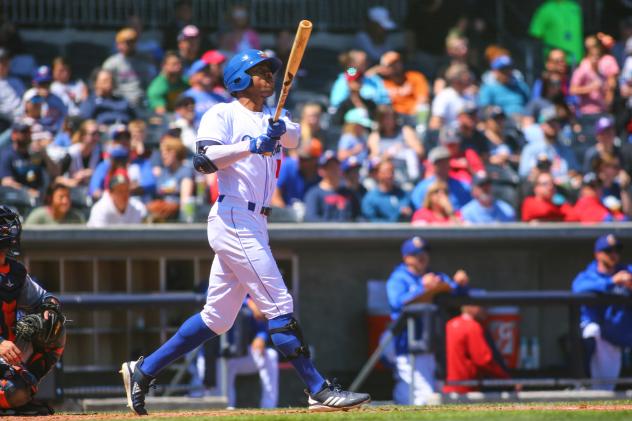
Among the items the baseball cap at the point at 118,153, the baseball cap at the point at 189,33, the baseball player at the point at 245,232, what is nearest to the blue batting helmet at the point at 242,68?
the baseball player at the point at 245,232

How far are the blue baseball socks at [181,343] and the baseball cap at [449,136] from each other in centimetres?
618

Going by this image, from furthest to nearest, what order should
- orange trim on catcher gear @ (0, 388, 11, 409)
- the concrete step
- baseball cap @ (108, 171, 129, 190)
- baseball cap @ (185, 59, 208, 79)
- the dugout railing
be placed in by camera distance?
baseball cap @ (185, 59, 208, 79)
baseball cap @ (108, 171, 129, 190)
the dugout railing
the concrete step
orange trim on catcher gear @ (0, 388, 11, 409)

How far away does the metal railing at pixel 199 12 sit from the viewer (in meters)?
15.6

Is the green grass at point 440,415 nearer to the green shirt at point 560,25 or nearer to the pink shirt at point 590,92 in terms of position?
the pink shirt at point 590,92

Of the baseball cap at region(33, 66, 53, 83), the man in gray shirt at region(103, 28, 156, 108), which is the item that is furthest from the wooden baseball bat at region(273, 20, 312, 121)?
the man in gray shirt at region(103, 28, 156, 108)

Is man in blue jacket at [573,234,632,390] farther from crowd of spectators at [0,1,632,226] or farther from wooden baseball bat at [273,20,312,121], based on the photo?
wooden baseball bat at [273,20,312,121]

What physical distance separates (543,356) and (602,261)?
1.43 meters

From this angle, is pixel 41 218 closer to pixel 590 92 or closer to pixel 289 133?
pixel 289 133

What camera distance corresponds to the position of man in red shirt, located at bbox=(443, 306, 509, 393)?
34.1 ft

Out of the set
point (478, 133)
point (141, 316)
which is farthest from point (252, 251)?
point (478, 133)

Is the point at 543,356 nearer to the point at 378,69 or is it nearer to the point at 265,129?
the point at 378,69

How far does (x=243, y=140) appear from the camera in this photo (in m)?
6.77

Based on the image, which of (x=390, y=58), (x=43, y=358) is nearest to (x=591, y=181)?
(x=390, y=58)

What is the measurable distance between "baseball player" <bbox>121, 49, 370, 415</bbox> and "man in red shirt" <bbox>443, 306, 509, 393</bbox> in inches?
147
